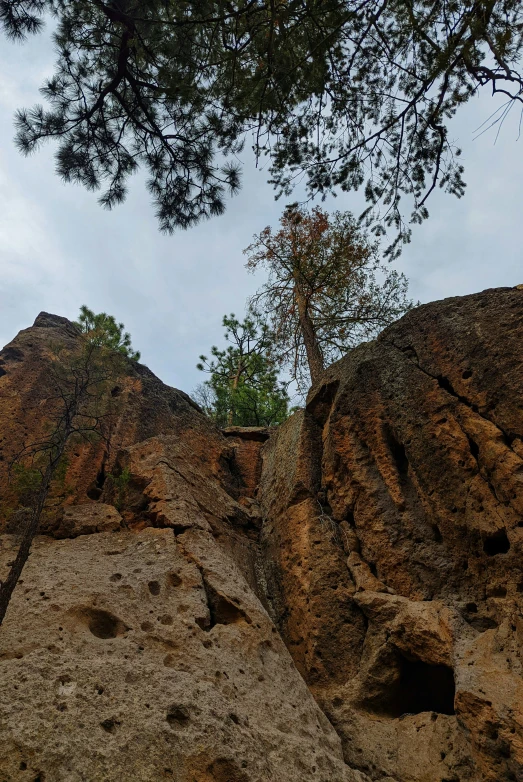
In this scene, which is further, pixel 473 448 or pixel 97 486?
pixel 97 486

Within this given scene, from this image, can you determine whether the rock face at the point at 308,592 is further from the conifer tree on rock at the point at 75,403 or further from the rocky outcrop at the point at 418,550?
the conifer tree on rock at the point at 75,403

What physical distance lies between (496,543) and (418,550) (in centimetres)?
119

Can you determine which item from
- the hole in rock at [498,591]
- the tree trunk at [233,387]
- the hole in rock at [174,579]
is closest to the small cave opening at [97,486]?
the hole in rock at [174,579]

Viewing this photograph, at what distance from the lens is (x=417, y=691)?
7.31m

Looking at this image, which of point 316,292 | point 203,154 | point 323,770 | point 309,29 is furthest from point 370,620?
point 316,292

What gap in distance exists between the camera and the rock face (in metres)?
5.17

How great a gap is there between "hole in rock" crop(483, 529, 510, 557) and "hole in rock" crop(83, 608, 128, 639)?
4.86 metres

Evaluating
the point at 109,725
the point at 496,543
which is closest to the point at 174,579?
the point at 109,725

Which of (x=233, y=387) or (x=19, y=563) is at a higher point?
(x=233, y=387)

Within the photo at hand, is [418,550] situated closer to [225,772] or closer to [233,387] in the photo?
[225,772]

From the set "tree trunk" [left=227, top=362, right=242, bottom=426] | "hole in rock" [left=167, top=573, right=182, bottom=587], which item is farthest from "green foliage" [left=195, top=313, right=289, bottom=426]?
"hole in rock" [left=167, top=573, right=182, bottom=587]

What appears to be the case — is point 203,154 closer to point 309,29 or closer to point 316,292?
point 309,29

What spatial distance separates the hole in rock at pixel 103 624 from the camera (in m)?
6.43

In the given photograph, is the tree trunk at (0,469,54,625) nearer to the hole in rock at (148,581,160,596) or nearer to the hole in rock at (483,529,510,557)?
the hole in rock at (148,581,160,596)
